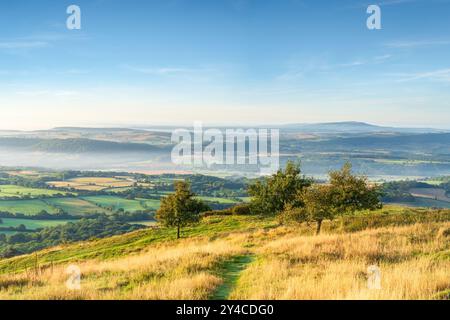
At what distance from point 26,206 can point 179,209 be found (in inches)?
3381

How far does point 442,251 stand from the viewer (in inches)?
648

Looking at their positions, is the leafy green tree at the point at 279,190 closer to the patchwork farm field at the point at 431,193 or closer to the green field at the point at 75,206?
the green field at the point at 75,206

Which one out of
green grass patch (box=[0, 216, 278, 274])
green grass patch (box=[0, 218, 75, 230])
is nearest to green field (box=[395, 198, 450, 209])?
green grass patch (box=[0, 216, 278, 274])

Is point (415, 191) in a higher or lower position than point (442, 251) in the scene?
lower

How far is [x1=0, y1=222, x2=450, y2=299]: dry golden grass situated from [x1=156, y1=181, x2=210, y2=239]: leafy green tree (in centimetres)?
2426

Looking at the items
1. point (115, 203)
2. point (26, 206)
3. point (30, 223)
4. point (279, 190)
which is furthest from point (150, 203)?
point (279, 190)

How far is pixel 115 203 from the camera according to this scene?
11988 centimetres

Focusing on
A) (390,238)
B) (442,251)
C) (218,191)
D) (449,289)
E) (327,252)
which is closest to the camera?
(449,289)

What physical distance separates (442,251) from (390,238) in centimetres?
471

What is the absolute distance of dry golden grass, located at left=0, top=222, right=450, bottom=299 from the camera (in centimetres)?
1077

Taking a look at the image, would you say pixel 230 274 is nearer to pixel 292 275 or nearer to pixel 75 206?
pixel 292 275
